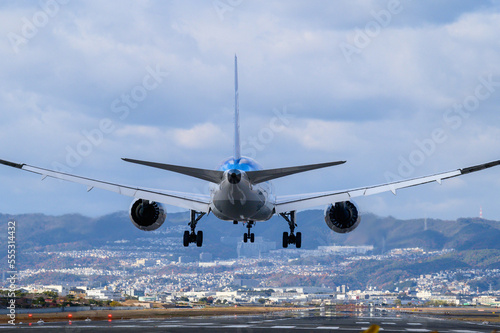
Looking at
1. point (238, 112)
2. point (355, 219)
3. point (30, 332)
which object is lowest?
point (30, 332)

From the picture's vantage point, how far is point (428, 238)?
444 feet

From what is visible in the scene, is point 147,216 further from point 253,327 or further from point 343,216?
point 343,216

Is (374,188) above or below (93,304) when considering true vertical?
above

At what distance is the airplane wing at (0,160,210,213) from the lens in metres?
46.1

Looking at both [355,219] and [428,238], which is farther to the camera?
[428,238]

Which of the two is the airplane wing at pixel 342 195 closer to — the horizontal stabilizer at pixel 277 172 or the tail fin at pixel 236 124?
the tail fin at pixel 236 124

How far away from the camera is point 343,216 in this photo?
2110 inches

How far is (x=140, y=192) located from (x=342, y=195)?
14.3 metres

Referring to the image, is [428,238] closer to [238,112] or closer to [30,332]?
[238,112]

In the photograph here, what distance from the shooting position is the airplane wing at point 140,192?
46.1 m

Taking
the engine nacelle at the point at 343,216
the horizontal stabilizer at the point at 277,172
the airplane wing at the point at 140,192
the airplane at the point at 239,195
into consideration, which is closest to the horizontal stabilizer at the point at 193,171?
the airplane at the point at 239,195

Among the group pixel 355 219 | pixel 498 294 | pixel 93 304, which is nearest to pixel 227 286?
pixel 498 294

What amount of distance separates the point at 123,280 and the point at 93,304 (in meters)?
100

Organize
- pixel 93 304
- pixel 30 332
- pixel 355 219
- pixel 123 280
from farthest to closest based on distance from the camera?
pixel 123 280 → pixel 93 304 → pixel 355 219 → pixel 30 332
